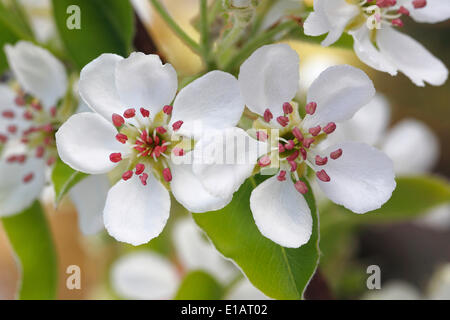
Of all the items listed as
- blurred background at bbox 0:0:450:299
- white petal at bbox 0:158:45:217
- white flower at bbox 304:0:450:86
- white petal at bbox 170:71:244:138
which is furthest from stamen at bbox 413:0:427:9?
white petal at bbox 0:158:45:217

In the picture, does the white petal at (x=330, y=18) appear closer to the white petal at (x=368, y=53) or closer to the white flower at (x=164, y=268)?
the white petal at (x=368, y=53)

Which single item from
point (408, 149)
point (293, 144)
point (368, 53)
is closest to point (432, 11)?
point (368, 53)

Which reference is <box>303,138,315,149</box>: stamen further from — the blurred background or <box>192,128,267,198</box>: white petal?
the blurred background

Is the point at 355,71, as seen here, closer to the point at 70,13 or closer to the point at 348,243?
the point at 70,13

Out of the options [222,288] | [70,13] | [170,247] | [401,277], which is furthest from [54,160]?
[401,277]

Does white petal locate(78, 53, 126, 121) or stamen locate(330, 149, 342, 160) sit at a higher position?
white petal locate(78, 53, 126, 121)

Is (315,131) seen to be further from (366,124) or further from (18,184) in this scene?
(366,124)
